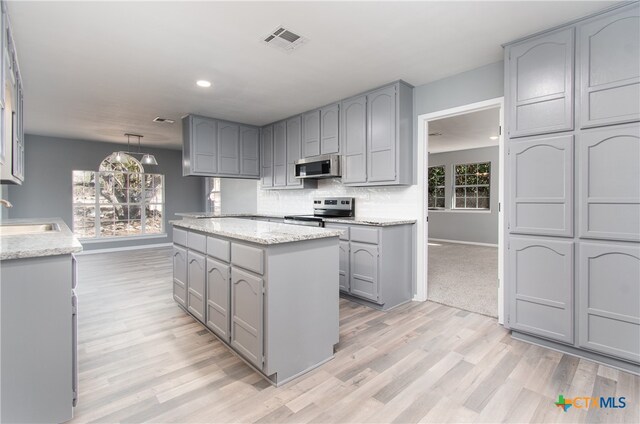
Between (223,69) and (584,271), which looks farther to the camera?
(223,69)

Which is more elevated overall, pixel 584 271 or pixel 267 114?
pixel 267 114

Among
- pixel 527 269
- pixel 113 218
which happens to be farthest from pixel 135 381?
pixel 113 218

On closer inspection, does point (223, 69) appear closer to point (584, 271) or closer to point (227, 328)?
point (227, 328)

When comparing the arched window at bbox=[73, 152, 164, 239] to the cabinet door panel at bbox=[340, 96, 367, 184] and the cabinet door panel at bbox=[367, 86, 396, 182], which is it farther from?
the cabinet door panel at bbox=[367, 86, 396, 182]

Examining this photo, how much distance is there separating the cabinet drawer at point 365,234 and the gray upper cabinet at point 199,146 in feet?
8.75

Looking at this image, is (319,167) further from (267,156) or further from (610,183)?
(610,183)

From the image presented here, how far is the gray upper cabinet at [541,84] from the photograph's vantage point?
2.30 m

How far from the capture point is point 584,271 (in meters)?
2.25

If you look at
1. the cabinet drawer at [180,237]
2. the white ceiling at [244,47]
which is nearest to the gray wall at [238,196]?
the white ceiling at [244,47]

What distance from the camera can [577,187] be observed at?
227 centimetres

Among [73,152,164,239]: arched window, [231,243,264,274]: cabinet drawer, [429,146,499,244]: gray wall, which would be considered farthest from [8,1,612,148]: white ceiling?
[429,146,499,244]: gray wall

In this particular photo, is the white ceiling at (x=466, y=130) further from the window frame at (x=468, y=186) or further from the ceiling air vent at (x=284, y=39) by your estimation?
the ceiling air vent at (x=284, y=39)

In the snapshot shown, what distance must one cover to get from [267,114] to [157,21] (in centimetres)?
260

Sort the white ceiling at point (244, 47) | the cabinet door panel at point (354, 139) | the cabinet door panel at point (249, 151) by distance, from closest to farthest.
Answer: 1. the white ceiling at point (244, 47)
2. the cabinet door panel at point (354, 139)
3. the cabinet door panel at point (249, 151)
